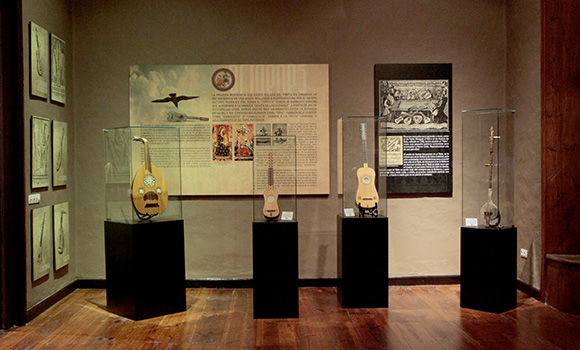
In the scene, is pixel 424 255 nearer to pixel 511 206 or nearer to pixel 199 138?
pixel 511 206

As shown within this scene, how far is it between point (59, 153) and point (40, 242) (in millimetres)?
883

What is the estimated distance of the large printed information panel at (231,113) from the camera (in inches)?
180

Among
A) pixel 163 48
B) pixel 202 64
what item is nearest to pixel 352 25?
pixel 202 64

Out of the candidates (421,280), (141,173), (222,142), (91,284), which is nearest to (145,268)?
(141,173)

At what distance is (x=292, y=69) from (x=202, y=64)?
93 cm

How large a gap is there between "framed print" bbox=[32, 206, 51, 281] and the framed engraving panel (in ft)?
0.84

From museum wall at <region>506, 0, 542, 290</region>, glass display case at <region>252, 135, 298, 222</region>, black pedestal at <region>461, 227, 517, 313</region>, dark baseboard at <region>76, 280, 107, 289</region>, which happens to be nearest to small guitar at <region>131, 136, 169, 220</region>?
glass display case at <region>252, 135, 298, 222</region>

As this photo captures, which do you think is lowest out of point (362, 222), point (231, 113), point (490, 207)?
point (362, 222)

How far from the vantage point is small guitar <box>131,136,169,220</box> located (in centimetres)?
364

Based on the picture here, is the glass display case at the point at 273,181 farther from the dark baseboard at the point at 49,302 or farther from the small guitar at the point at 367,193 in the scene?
the dark baseboard at the point at 49,302

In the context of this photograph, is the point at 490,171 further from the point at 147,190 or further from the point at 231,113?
the point at 147,190

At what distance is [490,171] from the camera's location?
3.85 metres

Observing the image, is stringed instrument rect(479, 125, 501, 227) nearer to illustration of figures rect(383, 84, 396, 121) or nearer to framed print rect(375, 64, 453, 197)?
framed print rect(375, 64, 453, 197)

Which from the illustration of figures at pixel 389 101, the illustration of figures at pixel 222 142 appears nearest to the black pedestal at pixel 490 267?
the illustration of figures at pixel 389 101
